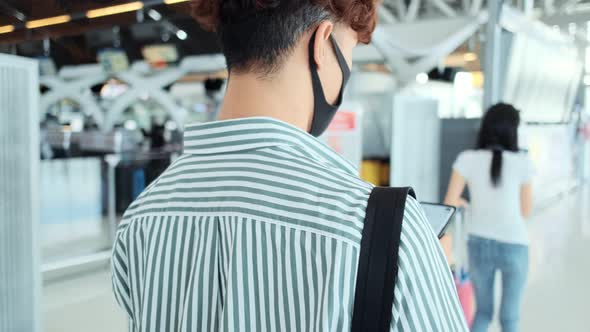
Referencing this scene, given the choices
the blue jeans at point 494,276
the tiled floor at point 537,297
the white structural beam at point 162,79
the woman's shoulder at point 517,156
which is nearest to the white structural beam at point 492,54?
the tiled floor at point 537,297

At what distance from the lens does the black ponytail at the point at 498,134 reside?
302 cm

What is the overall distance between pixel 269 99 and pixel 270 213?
0.19 meters

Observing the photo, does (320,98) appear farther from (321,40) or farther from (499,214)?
(499,214)

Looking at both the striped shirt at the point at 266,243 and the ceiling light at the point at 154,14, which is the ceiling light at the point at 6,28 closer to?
the ceiling light at the point at 154,14

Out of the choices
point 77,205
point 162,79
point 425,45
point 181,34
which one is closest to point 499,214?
point 77,205

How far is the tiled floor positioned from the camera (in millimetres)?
3953

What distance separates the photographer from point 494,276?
307cm

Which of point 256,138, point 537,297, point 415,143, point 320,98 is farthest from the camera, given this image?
point 415,143

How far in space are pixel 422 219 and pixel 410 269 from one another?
73mm

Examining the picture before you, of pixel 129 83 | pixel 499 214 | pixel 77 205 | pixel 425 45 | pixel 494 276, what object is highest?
pixel 425 45

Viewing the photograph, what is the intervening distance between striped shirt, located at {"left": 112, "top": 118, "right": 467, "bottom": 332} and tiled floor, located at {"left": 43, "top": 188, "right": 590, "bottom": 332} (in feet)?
11.3

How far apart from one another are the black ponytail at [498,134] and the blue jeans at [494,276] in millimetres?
394

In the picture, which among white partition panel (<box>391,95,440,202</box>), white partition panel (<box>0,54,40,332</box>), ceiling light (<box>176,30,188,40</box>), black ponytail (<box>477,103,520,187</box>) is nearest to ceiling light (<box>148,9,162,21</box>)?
ceiling light (<box>176,30,188,40</box>)

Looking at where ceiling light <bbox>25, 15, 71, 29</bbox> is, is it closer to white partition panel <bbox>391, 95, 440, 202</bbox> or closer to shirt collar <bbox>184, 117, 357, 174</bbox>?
white partition panel <bbox>391, 95, 440, 202</bbox>
